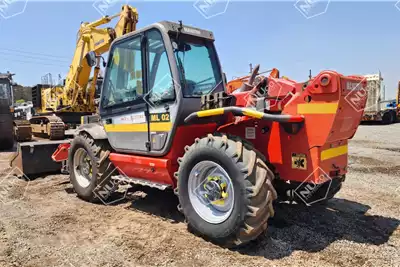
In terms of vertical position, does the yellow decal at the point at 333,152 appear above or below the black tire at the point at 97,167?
above

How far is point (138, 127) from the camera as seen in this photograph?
4.52 m

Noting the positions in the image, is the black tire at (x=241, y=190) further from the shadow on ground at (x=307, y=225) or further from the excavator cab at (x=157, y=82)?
the excavator cab at (x=157, y=82)

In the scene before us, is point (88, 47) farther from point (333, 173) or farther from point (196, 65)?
point (333, 173)

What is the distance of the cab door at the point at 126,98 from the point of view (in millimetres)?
4441

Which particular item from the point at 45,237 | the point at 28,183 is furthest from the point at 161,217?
the point at 28,183

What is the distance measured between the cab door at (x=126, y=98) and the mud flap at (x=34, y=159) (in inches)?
78.3

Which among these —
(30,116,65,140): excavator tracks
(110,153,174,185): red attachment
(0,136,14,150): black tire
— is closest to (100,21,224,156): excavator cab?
(110,153,174,185): red attachment

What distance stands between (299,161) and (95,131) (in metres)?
3.22

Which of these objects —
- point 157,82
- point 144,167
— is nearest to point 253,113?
point 157,82

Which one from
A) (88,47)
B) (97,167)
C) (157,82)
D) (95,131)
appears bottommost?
(97,167)

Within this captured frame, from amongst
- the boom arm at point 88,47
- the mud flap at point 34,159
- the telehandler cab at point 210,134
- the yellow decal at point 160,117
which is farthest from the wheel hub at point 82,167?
the yellow decal at point 160,117

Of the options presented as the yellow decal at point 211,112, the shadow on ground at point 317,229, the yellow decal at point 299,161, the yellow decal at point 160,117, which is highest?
the yellow decal at point 211,112

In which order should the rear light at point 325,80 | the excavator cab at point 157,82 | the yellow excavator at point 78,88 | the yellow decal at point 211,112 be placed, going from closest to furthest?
the rear light at point 325,80 → the yellow decal at point 211,112 → the excavator cab at point 157,82 → the yellow excavator at point 78,88

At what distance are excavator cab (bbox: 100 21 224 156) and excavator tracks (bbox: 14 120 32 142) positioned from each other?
333 inches
